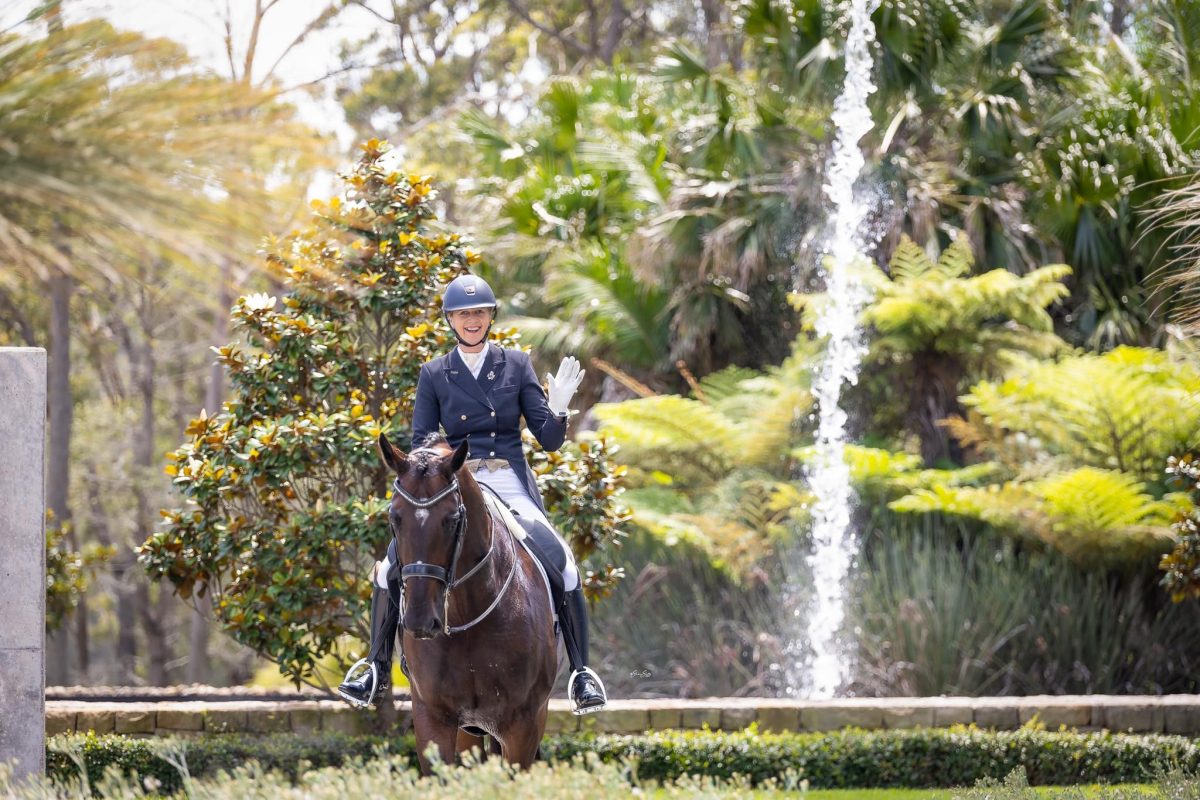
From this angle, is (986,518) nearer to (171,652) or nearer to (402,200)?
(402,200)

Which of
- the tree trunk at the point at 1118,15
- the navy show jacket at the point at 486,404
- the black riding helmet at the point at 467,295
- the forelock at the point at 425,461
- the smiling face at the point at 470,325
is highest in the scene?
the tree trunk at the point at 1118,15

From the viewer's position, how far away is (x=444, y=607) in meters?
5.29

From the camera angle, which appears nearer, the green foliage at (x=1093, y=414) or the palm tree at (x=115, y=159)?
the palm tree at (x=115, y=159)

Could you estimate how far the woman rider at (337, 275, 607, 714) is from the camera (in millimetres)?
6402

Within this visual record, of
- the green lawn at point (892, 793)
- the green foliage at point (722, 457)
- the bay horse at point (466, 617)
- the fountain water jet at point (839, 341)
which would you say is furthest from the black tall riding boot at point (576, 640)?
the green foliage at point (722, 457)

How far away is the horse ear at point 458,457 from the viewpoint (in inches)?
212

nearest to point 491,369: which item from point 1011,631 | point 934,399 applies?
point 1011,631

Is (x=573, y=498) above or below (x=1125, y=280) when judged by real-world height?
below

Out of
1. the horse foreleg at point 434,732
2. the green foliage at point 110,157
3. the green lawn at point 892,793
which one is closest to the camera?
the green foliage at point 110,157

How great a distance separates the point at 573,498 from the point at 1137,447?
6445 mm

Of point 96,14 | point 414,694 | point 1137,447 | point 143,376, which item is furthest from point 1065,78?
point 143,376

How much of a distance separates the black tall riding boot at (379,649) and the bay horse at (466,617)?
0.41 ft

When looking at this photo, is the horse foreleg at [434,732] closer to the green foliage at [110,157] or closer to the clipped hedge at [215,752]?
the clipped hedge at [215,752]

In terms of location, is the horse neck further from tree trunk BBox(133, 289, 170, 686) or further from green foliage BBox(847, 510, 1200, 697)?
tree trunk BBox(133, 289, 170, 686)
